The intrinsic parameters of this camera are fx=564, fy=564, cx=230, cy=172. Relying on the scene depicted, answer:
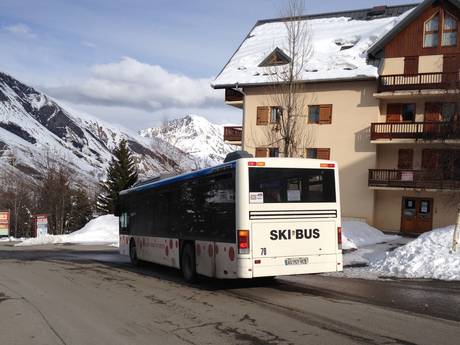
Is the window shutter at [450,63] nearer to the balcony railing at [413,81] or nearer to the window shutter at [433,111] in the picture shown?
the balcony railing at [413,81]

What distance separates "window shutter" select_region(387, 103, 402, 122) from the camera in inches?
1476

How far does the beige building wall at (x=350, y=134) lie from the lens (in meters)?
37.2

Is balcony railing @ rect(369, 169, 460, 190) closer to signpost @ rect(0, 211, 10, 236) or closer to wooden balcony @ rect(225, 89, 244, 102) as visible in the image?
wooden balcony @ rect(225, 89, 244, 102)

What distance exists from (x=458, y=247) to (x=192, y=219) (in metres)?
7.73

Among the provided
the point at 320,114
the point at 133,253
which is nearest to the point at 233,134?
the point at 320,114

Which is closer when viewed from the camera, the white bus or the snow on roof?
the white bus

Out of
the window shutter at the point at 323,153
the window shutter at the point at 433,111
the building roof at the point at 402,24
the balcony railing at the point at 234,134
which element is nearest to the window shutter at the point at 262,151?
the window shutter at the point at 323,153

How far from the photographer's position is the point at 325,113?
38219 mm

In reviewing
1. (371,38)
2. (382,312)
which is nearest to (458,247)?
(382,312)

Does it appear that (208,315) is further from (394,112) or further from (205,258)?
(394,112)

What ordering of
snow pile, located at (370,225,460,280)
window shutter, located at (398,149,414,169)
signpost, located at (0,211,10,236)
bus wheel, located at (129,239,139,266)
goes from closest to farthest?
snow pile, located at (370,225,460,280) → bus wheel, located at (129,239,139,266) → window shutter, located at (398,149,414,169) → signpost, located at (0,211,10,236)

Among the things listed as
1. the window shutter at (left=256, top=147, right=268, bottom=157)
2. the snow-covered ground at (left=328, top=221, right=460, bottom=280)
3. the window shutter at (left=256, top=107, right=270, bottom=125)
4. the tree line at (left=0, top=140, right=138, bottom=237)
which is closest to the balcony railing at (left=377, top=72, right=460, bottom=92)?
the window shutter at (left=256, top=107, right=270, bottom=125)

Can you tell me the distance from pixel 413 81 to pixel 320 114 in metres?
6.37

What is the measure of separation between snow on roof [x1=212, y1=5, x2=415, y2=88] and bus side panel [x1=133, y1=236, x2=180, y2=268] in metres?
22.4
